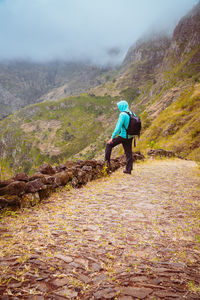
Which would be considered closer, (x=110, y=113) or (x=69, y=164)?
(x=69, y=164)

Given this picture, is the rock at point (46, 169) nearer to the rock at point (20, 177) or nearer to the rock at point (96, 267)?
the rock at point (20, 177)

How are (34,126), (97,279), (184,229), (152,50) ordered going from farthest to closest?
(152,50)
(34,126)
(184,229)
(97,279)

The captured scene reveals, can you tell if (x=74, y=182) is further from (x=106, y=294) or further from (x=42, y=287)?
(x=106, y=294)

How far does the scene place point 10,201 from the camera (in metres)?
3.89

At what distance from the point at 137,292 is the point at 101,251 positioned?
0.84 m

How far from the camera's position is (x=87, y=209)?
4254 millimetres

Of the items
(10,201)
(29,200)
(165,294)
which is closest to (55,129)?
(29,200)

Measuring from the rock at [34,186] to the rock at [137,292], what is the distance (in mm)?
3261

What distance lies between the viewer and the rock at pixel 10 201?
3.80m

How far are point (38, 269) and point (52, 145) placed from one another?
154 m

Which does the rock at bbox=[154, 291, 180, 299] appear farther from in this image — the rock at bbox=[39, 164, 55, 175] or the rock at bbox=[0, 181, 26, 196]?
the rock at bbox=[39, 164, 55, 175]

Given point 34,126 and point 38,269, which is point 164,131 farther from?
point 34,126

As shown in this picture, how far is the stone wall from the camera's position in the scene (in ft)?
13.1

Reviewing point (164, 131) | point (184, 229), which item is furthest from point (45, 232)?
point (164, 131)
